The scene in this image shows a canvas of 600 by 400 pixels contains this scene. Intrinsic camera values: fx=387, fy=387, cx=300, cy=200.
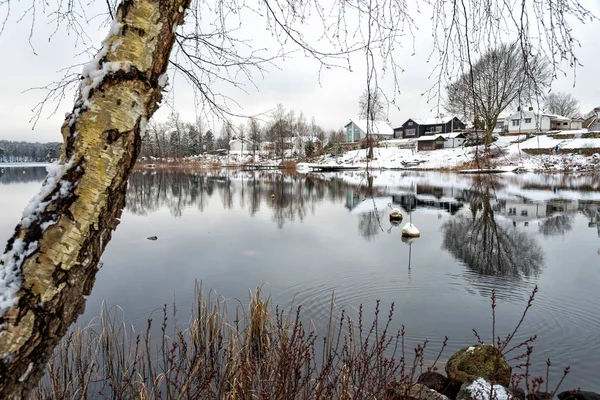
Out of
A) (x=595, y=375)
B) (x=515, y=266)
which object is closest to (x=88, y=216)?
(x=595, y=375)

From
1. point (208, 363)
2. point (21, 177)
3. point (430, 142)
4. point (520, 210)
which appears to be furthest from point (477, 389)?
point (21, 177)

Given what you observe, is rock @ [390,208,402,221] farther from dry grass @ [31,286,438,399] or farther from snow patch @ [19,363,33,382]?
snow patch @ [19,363,33,382]

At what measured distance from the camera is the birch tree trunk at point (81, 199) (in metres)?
1.12

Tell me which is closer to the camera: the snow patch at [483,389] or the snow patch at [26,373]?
the snow patch at [26,373]

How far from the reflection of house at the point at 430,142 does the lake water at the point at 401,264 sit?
116 ft

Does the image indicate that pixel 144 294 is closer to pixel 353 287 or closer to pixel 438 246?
pixel 353 287

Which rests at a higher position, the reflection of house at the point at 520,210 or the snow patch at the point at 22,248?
the snow patch at the point at 22,248

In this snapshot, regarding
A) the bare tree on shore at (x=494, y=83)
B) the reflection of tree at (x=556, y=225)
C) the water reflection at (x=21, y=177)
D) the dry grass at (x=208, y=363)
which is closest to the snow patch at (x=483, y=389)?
the dry grass at (x=208, y=363)

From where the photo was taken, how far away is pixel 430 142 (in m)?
59.0

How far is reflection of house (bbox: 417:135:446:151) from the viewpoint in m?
56.6

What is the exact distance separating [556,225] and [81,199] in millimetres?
18687

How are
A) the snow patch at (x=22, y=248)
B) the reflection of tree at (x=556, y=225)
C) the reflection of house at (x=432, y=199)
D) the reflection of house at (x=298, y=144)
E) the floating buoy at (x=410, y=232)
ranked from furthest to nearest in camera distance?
the reflection of house at (x=298, y=144), the reflection of house at (x=432, y=199), the reflection of tree at (x=556, y=225), the floating buoy at (x=410, y=232), the snow patch at (x=22, y=248)

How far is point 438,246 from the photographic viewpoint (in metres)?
13.1

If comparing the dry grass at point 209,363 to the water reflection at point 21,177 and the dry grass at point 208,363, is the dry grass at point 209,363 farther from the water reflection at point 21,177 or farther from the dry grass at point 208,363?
the water reflection at point 21,177
